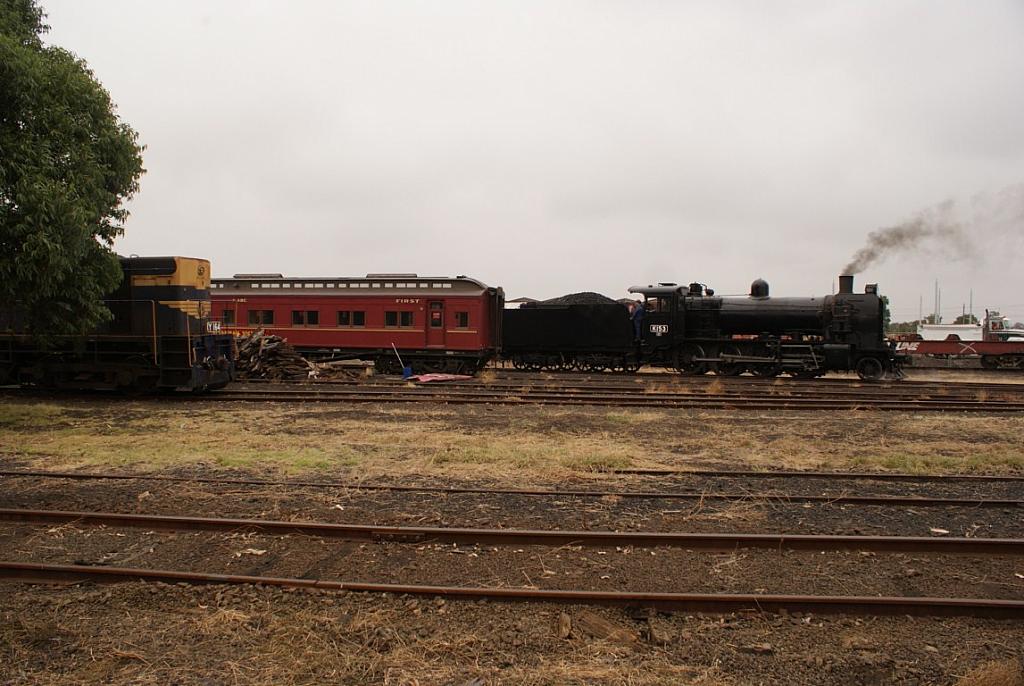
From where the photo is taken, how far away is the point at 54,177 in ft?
30.7

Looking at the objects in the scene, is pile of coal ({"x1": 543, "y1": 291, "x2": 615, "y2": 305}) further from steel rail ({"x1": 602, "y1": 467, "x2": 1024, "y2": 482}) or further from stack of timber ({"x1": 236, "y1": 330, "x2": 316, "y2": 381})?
steel rail ({"x1": 602, "y1": 467, "x2": 1024, "y2": 482})

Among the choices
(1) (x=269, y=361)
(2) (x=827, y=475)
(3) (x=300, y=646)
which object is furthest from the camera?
(1) (x=269, y=361)

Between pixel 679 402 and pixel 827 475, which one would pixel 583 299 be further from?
pixel 827 475

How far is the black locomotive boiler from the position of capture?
20.1 metres

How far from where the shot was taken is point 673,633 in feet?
13.5

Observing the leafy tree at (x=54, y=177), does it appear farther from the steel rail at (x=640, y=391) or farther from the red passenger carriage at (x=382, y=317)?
the red passenger carriage at (x=382, y=317)

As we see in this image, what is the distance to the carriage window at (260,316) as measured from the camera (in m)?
22.7

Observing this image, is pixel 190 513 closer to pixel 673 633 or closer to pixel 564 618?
pixel 564 618

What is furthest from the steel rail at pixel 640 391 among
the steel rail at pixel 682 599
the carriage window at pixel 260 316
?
the steel rail at pixel 682 599

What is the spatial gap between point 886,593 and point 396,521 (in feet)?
13.8

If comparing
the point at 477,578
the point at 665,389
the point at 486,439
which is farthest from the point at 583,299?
the point at 477,578

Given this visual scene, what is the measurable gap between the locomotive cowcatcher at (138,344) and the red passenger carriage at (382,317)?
22.3 feet

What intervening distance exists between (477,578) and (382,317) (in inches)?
691

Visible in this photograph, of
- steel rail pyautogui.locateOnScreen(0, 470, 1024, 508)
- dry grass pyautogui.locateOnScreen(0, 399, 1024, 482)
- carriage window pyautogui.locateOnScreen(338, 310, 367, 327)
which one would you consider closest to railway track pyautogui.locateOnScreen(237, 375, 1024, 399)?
carriage window pyautogui.locateOnScreen(338, 310, 367, 327)
